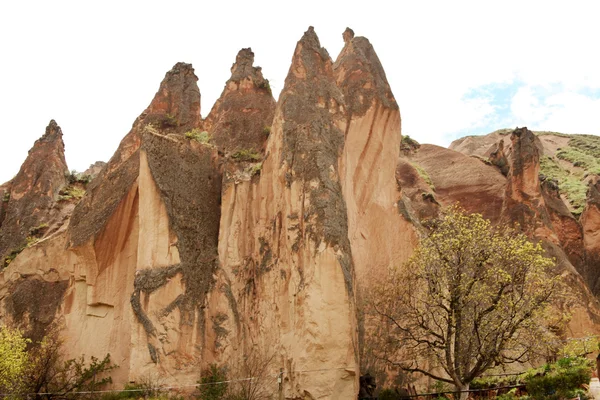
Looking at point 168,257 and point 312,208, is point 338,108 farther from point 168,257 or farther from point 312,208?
point 168,257

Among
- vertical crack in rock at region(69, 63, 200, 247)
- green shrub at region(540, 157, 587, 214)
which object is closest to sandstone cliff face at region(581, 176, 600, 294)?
green shrub at region(540, 157, 587, 214)

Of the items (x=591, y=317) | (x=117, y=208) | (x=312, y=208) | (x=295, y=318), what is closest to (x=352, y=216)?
(x=312, y=208)

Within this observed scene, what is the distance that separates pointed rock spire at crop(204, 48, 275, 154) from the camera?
99.7 ft

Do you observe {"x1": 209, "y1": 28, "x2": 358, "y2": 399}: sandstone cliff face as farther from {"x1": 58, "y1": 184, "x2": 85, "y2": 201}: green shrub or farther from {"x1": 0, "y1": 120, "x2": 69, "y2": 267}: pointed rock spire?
{"x1": 58, "y1": 184, "x2": 85, "y2": 201}: green shrub

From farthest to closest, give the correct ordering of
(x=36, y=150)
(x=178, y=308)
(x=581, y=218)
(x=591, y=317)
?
(x=581, y=218)
(x=36, y=150)
(x=591, y=317)
(x=178, y=308)

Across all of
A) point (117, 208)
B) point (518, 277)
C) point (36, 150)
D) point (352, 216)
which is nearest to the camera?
point (518, 277)

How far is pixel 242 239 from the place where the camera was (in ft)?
86.0

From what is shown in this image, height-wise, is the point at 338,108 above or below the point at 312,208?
above

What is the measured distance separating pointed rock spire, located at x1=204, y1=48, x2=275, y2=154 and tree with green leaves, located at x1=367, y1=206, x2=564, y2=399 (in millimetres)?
10236

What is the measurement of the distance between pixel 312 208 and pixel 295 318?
3.91m

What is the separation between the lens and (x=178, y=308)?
24.4 meters

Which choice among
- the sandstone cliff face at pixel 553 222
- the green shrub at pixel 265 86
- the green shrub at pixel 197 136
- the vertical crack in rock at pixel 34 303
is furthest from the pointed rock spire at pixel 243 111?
the sandstone cliff face at pixel 553 222

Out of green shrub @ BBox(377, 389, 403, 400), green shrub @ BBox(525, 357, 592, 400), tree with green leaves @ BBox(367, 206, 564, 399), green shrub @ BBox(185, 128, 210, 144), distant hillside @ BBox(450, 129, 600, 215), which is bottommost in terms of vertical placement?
green shrub @ BBox(377, 389, 403, 400)

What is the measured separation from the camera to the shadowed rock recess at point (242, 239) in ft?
73.1
